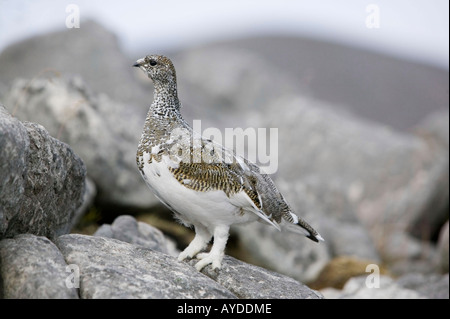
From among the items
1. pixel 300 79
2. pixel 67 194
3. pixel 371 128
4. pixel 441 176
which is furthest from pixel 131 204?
pixel 300 79

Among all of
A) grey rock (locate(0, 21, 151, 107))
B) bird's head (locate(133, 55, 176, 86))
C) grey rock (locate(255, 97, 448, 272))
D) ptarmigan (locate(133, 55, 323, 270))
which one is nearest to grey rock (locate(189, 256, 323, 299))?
ptarmigan (locate(133, 55, 323, 270))

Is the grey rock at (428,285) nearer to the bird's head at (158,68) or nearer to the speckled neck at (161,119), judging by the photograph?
the speckled neck at (161,119)

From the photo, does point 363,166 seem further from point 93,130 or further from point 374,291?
point 93,130

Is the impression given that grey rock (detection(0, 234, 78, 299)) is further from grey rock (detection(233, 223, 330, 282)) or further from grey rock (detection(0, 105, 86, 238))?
grey rock (detection(233, 223, 330, 282))

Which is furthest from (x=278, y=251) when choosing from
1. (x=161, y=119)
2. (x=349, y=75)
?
(x=349, y=75)

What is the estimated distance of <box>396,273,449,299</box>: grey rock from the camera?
7984 millimetres

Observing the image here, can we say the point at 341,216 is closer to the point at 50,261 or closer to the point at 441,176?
the point at 441,176

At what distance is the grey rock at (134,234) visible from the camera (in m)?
6.42

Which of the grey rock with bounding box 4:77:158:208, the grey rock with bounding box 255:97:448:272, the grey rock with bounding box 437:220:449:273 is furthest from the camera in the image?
the grey rock with bounding box 255:97:448:272

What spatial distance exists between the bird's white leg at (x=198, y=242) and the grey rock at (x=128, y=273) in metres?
0.25

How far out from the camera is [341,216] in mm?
11703

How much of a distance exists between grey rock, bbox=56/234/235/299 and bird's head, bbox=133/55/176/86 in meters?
1.52

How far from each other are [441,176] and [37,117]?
813cm
